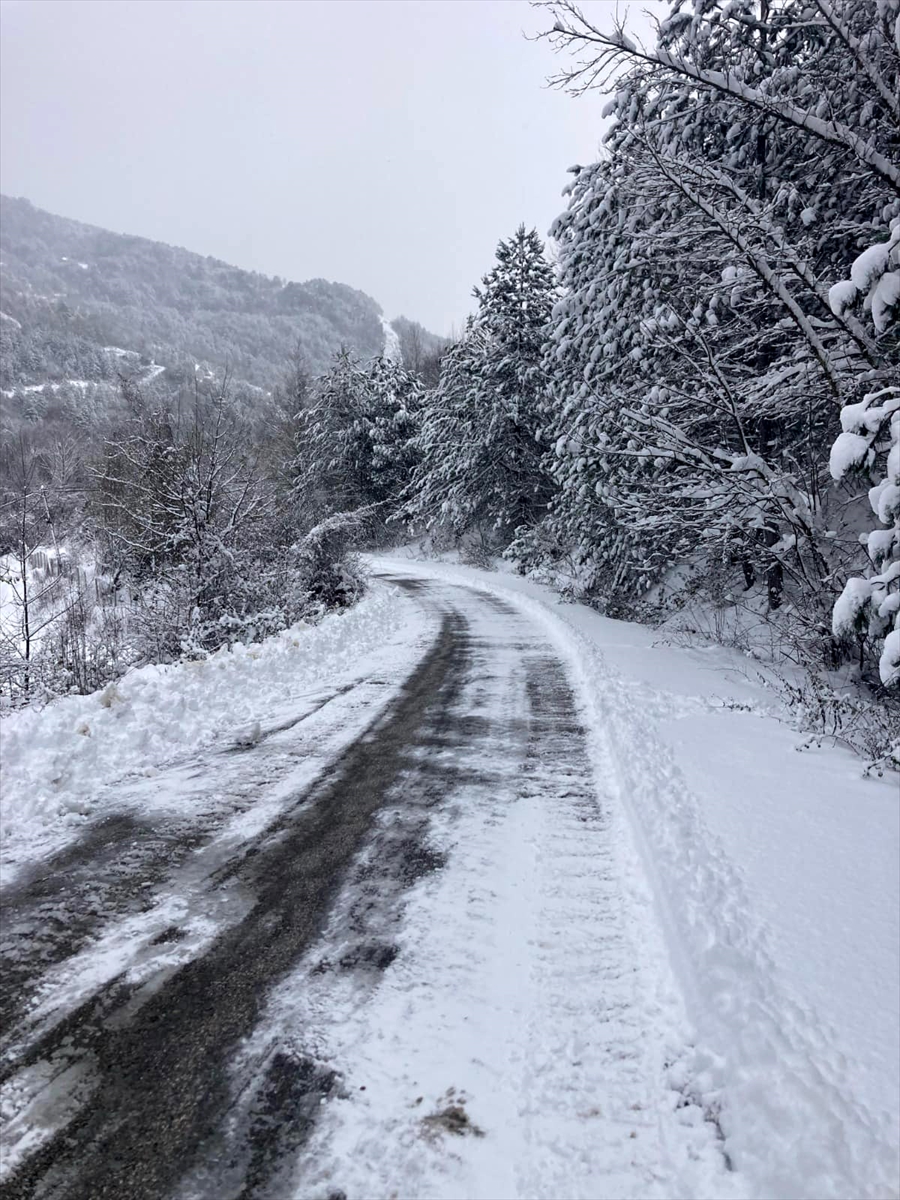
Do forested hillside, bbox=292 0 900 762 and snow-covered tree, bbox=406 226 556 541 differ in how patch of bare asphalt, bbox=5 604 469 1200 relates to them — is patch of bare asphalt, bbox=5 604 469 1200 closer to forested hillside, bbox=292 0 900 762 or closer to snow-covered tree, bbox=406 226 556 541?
forested hillside, bbox=292 0 900 762

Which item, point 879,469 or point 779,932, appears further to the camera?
point 879,469

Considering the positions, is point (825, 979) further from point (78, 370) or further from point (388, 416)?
point (78, 370)

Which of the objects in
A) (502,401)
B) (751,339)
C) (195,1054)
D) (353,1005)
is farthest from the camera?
(502,401)

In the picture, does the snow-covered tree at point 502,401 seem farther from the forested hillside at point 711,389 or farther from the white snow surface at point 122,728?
the white snow surface at point 122,728

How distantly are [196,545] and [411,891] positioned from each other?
998 cm

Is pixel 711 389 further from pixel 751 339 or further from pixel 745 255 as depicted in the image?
pixel 745 255

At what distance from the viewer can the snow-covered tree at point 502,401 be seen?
25688mm

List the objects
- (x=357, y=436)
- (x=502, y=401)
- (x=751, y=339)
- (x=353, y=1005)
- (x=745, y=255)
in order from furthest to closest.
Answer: (x=357, y=436) < (x=502, y=401) < (x=751, y=339) < (x=745, y=255) < (x=353, y=1005)

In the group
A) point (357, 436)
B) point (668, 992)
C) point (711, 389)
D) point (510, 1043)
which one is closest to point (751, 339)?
point (711, 389)

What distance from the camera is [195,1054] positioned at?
2584 mm

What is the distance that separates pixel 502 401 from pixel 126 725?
21996 millimetres

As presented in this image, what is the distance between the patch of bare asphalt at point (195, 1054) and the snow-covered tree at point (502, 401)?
21616 millimetres

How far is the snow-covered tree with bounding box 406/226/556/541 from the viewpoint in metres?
25.7

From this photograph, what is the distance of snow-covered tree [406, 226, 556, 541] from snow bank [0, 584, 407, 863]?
17166mm
